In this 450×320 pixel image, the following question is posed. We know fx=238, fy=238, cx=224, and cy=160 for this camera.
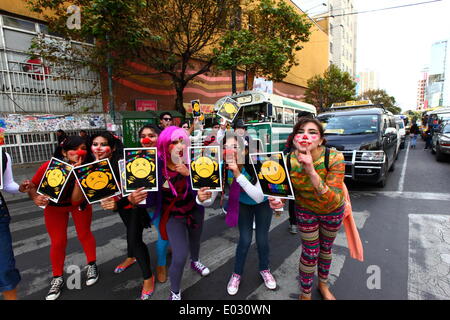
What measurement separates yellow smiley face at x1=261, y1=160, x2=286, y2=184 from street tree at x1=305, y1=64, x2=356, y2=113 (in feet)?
91.6

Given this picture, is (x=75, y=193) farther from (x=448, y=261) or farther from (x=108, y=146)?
(x=448, y=261)

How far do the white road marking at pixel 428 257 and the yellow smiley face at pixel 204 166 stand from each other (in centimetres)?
247

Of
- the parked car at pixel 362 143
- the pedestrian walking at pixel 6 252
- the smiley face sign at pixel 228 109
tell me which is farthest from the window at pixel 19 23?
the parked car at pixel 362 143

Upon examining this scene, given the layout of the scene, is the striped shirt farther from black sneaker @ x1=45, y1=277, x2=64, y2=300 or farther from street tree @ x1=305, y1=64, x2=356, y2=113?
street tree @ x1=305, y1=64, x2=356, y2=113

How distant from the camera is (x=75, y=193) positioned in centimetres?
251

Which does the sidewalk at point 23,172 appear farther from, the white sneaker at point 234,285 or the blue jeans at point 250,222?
the blue jeans at point 250,222

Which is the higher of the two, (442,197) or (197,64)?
(197,64)

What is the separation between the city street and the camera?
266 centimetres

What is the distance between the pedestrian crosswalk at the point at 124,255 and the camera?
8.94 ft

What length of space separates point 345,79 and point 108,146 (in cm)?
3134

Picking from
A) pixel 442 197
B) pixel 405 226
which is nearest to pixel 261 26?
pixel 442 197

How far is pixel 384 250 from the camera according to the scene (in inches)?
135

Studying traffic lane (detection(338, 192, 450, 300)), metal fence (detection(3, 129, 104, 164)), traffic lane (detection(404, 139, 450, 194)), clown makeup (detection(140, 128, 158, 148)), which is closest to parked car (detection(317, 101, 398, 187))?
traffic lane (detection(338, 192, 450, 300))

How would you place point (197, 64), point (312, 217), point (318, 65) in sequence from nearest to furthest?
point (312, 217), point (197, 64), point (318, 65)
